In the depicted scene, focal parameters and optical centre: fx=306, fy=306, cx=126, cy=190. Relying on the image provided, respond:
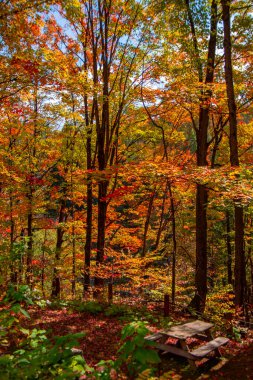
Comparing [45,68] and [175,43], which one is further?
[175,43]

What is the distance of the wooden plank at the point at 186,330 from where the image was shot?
202 inches

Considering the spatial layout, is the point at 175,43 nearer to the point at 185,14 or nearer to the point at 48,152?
the point at 185,14

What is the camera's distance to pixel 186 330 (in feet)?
17.9

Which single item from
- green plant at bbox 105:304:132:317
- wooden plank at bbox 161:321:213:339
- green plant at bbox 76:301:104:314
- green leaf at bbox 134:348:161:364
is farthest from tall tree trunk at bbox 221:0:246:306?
green leaf at bbox 134:348:161:364

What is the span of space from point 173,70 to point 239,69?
386cm

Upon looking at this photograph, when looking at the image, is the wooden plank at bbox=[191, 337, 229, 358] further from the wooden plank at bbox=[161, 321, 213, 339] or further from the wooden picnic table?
the wooden plank at bbox=[161, 321, 213, 339]

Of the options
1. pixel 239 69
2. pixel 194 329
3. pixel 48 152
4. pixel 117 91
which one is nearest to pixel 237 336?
pixel 194 329

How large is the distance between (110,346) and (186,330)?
1.64 meters

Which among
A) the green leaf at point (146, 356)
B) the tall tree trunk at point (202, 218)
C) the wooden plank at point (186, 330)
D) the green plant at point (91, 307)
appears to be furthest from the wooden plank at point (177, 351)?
the tall tree trunk at point (202, 218)

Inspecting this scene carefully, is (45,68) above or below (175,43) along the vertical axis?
below

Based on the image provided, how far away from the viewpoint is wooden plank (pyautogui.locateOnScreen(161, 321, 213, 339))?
5.14 m

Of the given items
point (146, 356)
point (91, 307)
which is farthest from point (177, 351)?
point (146, 356)

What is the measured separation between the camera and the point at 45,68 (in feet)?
25.1

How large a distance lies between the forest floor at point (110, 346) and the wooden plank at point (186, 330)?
1.83 ft
